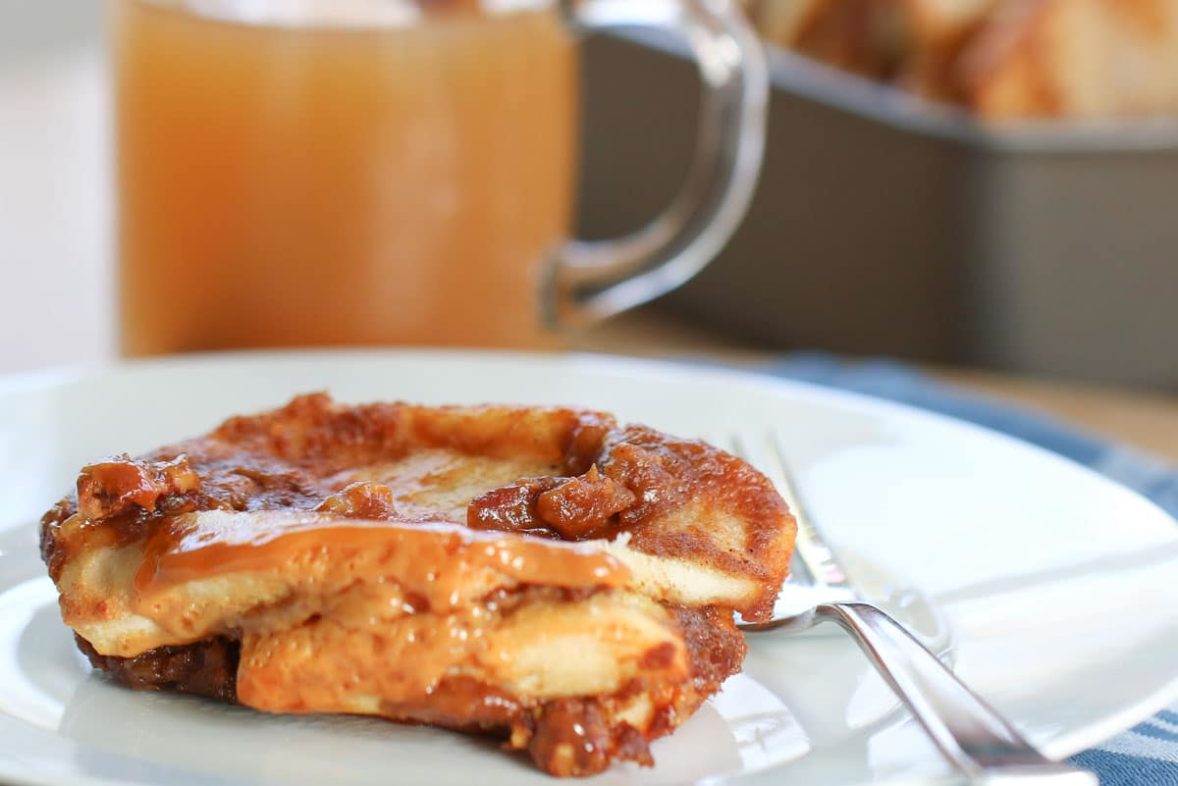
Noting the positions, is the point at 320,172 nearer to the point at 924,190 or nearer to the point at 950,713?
the point at 924,190

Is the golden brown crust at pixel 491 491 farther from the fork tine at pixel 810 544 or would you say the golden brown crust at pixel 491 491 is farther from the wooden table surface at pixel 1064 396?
the wooden table surface at pixel 1064 396

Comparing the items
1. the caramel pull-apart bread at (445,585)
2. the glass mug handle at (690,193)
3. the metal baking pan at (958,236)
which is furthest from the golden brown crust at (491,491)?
the metal baking pan at (958,236)

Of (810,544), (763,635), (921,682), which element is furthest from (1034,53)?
(921,682)

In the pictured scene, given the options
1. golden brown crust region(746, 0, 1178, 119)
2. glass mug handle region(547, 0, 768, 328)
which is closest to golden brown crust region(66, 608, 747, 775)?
glass mug handle region(547, 0, 768, 328)

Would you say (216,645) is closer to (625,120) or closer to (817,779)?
(817,779)

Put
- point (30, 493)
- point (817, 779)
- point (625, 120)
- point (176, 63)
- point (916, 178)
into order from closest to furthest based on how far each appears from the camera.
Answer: point (817, 779) → point (30, 493) → point (176, 63) → point (916, 178) → point (625, 120)

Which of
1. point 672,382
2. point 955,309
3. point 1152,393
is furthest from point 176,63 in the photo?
point 1152,393

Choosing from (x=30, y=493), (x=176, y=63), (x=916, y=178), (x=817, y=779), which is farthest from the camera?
(x=916, y=178)
